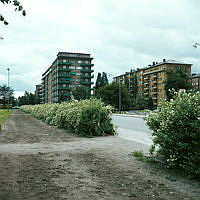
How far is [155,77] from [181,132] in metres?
110

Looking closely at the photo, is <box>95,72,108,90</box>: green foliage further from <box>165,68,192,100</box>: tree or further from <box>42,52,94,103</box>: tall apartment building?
<box>165,68,192,100</box>: tree

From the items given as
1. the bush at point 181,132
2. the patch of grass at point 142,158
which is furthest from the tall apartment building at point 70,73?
the bush at point 181,132

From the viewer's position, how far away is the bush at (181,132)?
Result: 552cm

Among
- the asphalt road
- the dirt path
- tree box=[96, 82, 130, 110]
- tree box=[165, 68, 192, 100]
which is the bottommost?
the asphalt road

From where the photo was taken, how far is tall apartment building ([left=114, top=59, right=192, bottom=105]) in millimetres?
108188

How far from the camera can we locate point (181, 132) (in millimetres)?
5852

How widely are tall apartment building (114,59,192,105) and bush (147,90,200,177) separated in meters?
96.9

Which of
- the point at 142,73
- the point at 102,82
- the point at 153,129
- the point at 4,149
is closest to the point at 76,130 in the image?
the point at 4,149

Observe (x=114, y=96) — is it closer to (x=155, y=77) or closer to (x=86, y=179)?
(x=155, y=77)

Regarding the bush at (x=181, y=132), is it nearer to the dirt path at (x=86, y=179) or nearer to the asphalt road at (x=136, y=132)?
the dirt path at (x=86, y=179)

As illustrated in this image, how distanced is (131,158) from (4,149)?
15.0 ft

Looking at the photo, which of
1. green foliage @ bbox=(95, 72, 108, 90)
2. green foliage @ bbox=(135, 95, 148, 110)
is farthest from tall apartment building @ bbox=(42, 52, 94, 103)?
green foliage @ bbox=(135, 95, 148, 110)

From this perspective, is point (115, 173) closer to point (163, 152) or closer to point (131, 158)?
point (163, 152)

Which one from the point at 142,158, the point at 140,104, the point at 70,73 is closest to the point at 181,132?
the point at 142,158
